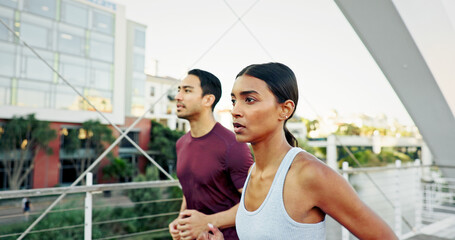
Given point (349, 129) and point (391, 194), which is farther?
point (349, 129)

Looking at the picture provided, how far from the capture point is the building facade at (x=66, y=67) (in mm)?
4809

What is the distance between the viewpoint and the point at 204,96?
0.85 m

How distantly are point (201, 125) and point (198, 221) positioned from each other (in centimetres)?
26

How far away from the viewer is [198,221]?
69 cm

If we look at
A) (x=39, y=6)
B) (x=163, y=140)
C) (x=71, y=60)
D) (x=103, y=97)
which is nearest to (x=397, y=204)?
(x=163, y=140)

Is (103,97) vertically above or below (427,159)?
above

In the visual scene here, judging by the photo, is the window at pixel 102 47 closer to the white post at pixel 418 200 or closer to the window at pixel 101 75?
the window at pixel 101 75

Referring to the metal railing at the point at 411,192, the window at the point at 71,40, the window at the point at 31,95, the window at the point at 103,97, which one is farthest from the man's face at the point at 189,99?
the window at the point at 71,40

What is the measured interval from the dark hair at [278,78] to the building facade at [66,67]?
410 cm

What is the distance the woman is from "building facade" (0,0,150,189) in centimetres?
410

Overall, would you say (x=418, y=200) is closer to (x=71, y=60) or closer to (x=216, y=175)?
(x=216, y=175)

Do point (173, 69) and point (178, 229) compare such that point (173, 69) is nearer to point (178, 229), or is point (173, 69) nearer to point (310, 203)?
point (178, 229)

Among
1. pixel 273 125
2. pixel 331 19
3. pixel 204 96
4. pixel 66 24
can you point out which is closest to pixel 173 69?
pixel 331 19

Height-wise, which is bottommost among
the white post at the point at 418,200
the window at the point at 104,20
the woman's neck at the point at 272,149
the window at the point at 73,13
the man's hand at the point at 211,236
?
the white post at the point at 418,200
